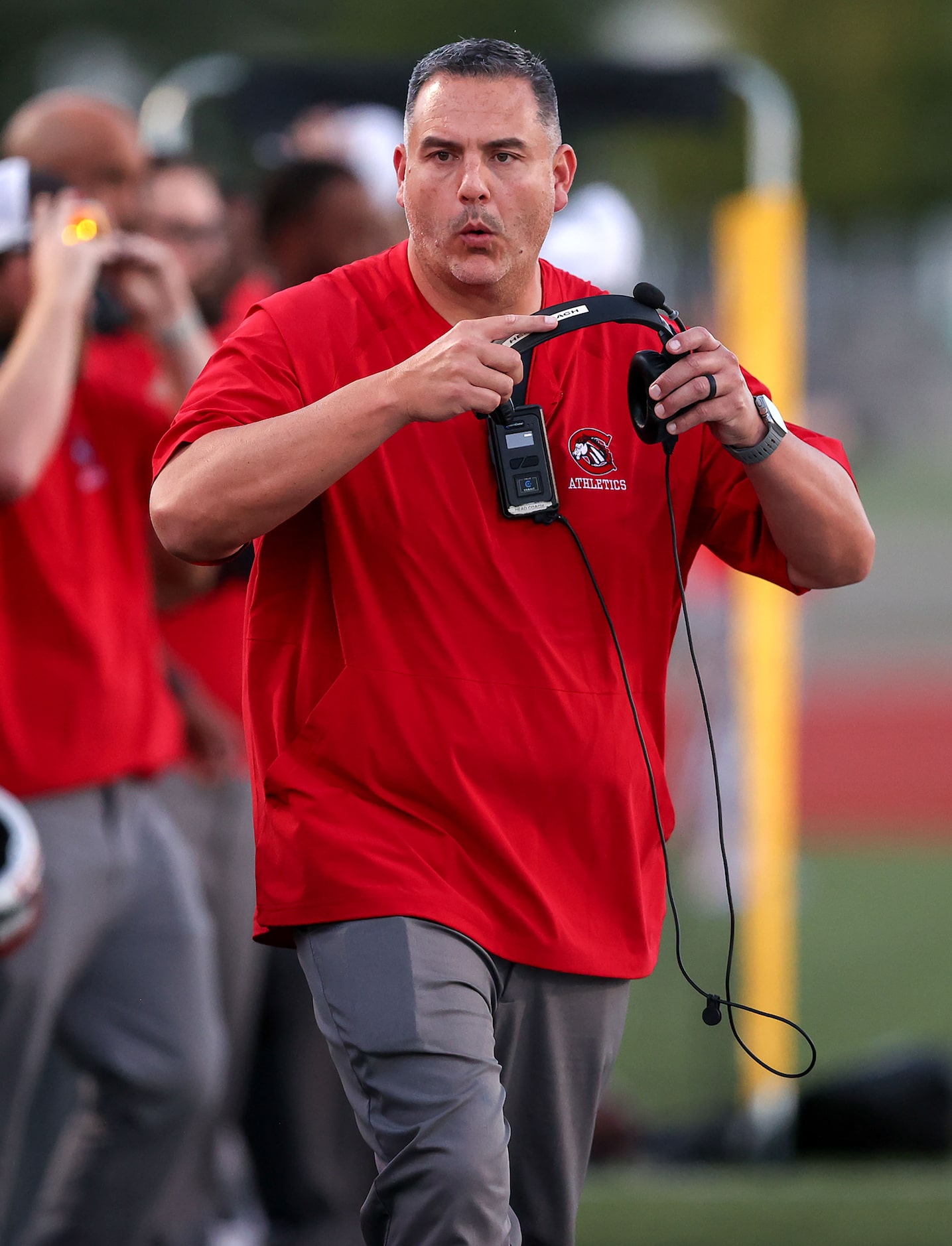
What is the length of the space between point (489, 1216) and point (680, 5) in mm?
45939

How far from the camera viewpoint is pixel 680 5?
4603 centimetres

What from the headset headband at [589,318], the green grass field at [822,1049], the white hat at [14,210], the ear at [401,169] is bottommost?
the green grass field at [822,1049]

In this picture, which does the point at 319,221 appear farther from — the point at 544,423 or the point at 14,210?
the point at 544,423

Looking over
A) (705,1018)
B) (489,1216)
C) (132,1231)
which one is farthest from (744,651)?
(489,1216)

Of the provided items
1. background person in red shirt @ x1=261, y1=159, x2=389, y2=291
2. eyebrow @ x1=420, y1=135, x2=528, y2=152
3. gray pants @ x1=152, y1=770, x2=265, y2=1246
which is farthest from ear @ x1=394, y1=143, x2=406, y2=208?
gray pants @ x1=152, y1=770, x2=265, y2=1246

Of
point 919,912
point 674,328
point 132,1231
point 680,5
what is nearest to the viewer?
point 674,328

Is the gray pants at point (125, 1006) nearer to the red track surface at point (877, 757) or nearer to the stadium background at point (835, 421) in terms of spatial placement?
the stadium background at point (835, 421)

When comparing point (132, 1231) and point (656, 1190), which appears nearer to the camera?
point (132, 1231)

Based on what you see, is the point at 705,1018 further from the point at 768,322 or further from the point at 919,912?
the point at 919,912

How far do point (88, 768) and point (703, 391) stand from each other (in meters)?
1.90

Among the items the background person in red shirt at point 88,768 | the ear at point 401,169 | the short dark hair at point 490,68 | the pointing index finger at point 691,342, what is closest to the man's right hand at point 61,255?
the background person in red shirt at point 88,768

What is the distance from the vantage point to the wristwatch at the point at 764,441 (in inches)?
123

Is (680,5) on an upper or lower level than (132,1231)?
upper

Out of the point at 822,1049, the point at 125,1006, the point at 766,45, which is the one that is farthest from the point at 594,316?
the point at 766,45
